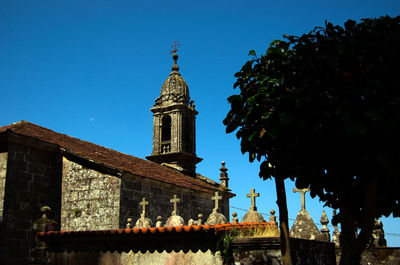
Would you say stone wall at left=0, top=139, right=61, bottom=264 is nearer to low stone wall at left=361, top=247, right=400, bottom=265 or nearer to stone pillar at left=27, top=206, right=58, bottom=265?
stone pillar at left=27, top=206, right=58, bottom=265

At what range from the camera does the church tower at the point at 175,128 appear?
→ 25719 mm

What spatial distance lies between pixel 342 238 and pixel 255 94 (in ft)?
7.40

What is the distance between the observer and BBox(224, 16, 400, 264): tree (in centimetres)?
457

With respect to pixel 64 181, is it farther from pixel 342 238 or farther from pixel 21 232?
pixel 342 238

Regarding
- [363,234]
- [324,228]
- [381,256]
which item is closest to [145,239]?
[363,234]

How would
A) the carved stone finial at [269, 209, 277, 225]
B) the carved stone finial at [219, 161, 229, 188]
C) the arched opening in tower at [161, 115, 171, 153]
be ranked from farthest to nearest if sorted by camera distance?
the arched opening in tower at [161, 115, 171, 153]
the carved stone finial at [219, 161, 229, 188]
the carved stone finial at [269, 209, 277, 225]

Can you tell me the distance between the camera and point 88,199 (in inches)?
591

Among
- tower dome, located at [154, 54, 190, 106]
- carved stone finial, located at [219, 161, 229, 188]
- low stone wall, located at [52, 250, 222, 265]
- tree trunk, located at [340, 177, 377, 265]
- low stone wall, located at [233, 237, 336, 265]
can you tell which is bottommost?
low stone wall, located at [52, 250, 222, 265]

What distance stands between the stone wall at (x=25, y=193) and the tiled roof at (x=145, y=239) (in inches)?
144

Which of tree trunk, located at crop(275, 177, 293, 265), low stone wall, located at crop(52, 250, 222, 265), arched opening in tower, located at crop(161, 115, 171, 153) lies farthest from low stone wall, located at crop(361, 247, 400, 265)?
arched opening in tower, located at crop(161, 115, 171, 153)

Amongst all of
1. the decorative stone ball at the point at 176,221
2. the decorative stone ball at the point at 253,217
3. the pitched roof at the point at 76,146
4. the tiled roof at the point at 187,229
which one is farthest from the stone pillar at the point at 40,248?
the decorative stone ball at the point at 253,217

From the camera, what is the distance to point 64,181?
15.5 metres

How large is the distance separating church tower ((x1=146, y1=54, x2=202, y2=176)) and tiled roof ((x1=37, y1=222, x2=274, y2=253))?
51.5 feet

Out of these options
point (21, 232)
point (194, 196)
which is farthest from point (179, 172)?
point (21, 232)
